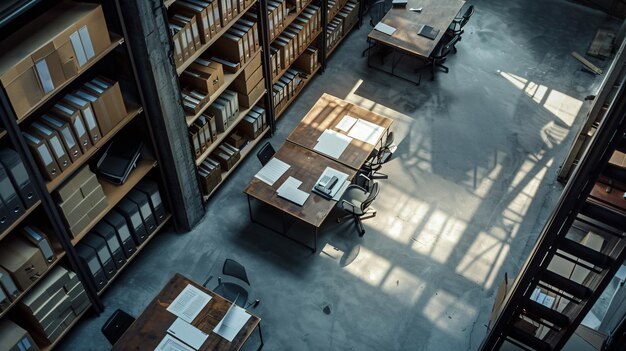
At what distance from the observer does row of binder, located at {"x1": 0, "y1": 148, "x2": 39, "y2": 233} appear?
4684 mm

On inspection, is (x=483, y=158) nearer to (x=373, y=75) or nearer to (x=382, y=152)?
(x=382, y=152)

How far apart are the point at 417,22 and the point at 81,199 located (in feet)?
20.2

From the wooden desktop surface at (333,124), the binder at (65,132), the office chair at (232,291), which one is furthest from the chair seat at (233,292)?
the binder at (65,132)

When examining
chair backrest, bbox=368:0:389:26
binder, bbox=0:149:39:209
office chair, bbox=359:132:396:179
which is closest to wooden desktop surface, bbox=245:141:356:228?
office chair, bbox=359:132:396:179

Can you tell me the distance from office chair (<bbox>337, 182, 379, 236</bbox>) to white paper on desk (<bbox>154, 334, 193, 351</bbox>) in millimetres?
2670

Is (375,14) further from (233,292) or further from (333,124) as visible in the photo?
(233,292)

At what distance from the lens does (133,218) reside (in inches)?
259

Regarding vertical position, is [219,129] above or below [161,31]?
below

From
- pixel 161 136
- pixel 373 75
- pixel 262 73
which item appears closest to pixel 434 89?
pixel 373 75

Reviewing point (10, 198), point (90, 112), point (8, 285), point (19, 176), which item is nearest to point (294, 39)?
point (90, 112)

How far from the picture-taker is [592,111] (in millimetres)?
7461

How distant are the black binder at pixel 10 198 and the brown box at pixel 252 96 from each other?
3.40 m

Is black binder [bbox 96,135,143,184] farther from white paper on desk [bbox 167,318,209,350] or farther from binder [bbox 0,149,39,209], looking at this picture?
white paper on desk [bbox 167,318,209,350]

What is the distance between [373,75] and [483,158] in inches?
93.6
